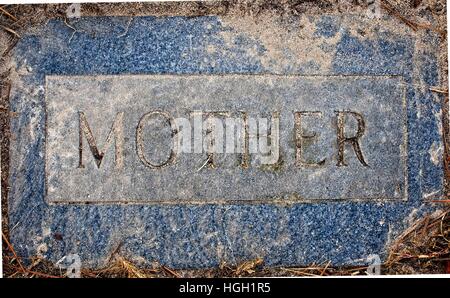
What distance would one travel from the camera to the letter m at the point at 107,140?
3340 millimetres

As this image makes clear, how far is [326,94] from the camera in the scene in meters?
3.36

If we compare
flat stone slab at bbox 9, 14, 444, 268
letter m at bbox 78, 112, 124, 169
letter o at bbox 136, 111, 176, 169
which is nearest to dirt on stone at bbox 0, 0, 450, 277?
flat stone slab at bbox 9, 14, 444, 268

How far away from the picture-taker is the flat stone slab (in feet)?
11.0

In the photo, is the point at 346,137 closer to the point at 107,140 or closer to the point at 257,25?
the point at 257,25

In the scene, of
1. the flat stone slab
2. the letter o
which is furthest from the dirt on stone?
the letter o

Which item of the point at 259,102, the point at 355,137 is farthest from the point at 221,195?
the point at 355,137

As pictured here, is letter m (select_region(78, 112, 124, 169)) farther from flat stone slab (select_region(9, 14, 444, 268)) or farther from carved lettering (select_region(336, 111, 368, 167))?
carved lettering (select_region(336, 111, 368, 167))

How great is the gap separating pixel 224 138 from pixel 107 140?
63 centimetres

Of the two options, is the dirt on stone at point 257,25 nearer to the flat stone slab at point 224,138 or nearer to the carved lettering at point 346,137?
the flat stone slab at point 224,138

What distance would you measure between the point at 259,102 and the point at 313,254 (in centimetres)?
87

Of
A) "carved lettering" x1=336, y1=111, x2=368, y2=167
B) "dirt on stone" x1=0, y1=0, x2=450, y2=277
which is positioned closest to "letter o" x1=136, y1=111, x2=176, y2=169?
"dirt on stone" x1=0, y1=0, x2=450, y2=277

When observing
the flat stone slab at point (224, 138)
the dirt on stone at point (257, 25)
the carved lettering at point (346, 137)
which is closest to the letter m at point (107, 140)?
the flat stone slab at point (224, 138)
